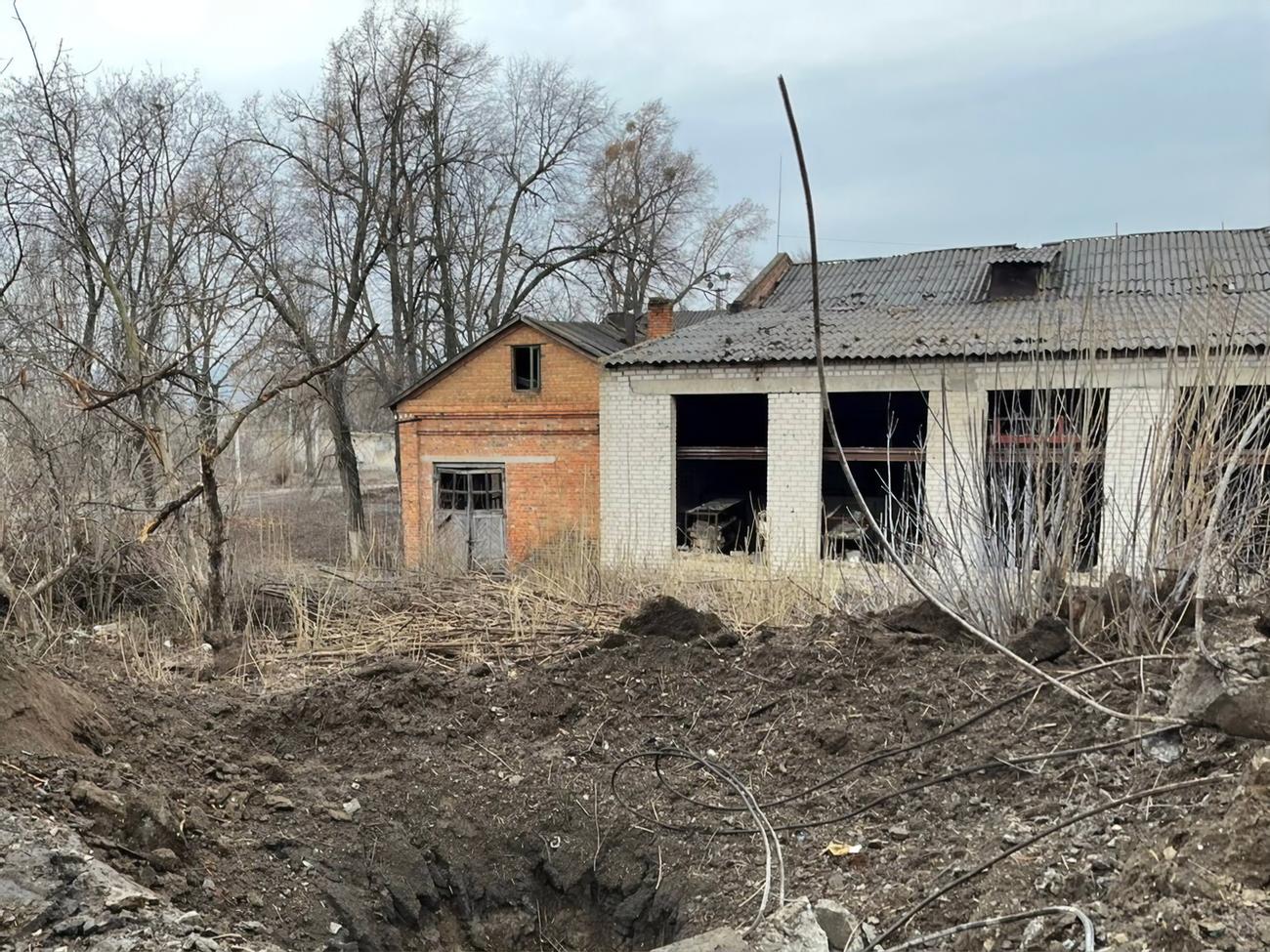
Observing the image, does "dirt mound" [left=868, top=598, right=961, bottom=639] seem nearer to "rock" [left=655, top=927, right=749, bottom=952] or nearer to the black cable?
the black cable

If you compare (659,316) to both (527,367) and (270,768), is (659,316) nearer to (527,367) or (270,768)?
(527,367)

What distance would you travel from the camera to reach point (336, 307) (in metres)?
23.8

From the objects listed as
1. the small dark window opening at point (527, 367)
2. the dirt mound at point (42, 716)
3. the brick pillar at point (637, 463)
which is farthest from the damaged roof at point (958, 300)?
the dirt mound at point (42, 716)

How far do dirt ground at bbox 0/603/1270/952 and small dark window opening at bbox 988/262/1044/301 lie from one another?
12.7 meters

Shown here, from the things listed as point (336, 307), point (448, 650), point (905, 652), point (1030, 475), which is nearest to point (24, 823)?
point (448, 650)

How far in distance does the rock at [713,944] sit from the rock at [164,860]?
202 cm

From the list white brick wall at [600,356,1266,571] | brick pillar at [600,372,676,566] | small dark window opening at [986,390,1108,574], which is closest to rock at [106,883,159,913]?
small dark window opening at [986,390,1108,574]

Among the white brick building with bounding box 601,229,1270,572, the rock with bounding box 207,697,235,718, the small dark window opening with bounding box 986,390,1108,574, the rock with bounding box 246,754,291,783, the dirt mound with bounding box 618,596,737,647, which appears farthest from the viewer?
the white brick building with bounding box 601,229,1270,572

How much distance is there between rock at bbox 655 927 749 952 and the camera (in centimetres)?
275

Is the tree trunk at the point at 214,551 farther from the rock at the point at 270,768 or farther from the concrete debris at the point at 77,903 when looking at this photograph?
the concrete debris at the point at 77,903

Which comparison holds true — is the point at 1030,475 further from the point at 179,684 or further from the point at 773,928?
the point at 179,684

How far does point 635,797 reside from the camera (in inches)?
179

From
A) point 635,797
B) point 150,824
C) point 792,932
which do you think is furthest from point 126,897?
point 635,797

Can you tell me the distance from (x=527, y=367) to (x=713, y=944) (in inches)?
647
